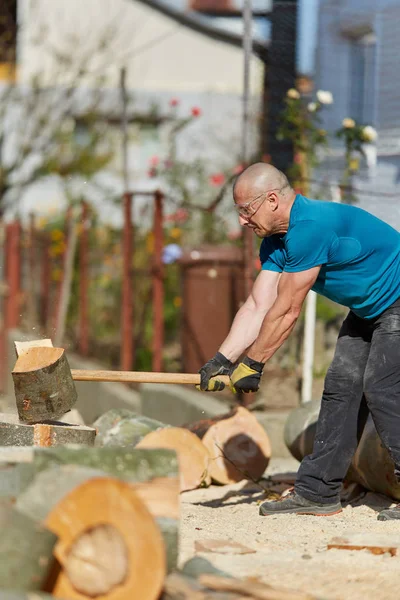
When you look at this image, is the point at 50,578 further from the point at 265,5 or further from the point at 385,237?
the point at 265,5

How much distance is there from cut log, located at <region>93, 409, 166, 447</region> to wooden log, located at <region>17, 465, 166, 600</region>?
3006 mm

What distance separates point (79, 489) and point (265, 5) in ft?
34.3

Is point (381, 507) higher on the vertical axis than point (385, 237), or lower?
lower

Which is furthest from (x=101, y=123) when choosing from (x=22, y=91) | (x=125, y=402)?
(x=125, y=402)

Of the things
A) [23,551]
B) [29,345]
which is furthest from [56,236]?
[23,551]

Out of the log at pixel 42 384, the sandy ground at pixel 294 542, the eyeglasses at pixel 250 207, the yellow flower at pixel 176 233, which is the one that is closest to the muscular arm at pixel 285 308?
the eyeglasses at pixel 250 207

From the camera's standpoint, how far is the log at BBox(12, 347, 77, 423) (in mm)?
5270

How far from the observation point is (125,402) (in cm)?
1000

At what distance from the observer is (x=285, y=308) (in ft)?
16.4

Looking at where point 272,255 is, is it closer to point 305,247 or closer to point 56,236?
point 305,247

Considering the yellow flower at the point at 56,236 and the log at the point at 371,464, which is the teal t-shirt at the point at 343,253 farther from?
the yellow flower at the point at 56,236

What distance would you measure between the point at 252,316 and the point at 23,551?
238 cm

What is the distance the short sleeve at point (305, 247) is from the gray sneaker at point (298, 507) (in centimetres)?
142

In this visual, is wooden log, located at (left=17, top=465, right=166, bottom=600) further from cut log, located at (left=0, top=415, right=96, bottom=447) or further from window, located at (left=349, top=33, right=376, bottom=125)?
→ window, located at (left=349, top=33, right=376, bottom=125)
